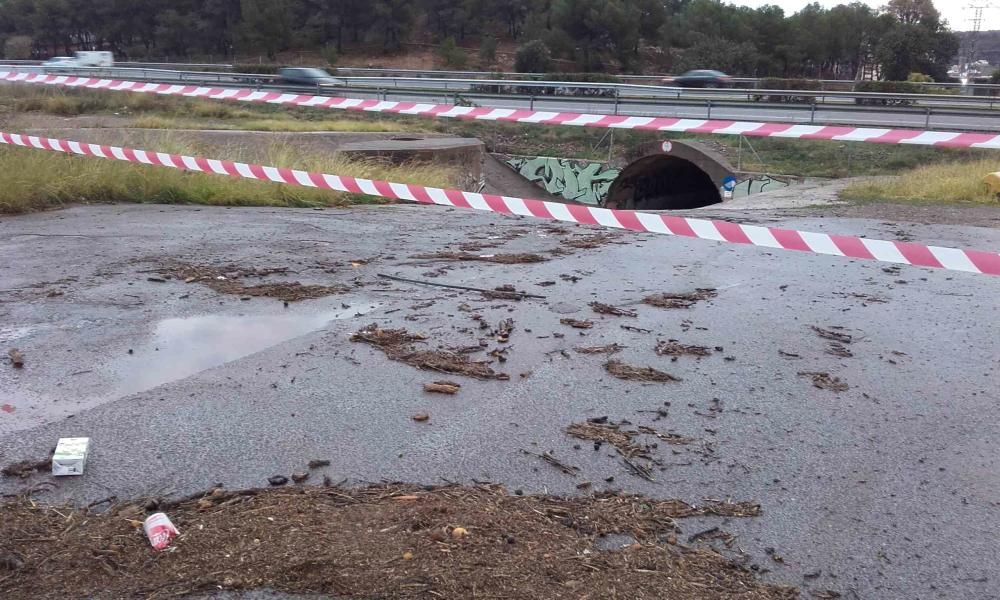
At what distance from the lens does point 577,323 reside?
20.3 ft

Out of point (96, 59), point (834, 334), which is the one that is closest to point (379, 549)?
point (834, 334)

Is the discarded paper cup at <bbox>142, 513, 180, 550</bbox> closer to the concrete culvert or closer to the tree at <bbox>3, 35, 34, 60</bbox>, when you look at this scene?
the concrete culvert

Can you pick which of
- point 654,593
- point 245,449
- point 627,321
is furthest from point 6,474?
point 627,321

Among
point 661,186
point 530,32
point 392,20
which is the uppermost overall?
point 392,20

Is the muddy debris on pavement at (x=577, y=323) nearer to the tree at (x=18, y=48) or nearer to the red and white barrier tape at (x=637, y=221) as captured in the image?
the red and white barrier tape at (x=637, y=221)

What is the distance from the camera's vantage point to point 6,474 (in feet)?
12.1

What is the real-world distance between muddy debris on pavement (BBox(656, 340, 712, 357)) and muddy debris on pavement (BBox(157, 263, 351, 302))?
2661 mm

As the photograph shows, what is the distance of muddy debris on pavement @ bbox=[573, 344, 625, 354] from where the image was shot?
5.58m

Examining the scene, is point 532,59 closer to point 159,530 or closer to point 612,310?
point 612,310

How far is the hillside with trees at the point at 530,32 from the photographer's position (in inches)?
2106

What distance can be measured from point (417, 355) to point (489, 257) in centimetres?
317

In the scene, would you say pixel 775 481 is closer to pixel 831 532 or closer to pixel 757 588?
pixel 831 532

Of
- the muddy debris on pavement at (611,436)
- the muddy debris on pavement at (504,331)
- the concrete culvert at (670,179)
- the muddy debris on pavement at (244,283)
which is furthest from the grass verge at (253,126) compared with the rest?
the muddy debris on pavement at (611,436)

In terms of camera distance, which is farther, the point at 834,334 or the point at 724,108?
the point at 724,108
